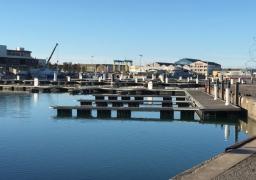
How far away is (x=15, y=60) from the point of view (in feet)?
381

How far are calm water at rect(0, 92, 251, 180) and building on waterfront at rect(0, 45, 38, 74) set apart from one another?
286 feet

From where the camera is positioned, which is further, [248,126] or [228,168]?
[248,126]

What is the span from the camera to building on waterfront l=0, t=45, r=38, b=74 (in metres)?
112

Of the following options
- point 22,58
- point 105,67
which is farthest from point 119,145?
point 105,67

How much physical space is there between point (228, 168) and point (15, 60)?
4417 inches

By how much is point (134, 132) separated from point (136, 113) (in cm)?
982

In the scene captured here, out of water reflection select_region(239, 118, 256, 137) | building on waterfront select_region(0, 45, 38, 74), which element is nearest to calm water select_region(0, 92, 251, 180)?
water reflection select_region(239, 118, 256, 137)

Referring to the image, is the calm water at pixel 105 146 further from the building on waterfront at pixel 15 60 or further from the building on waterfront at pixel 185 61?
the building on waterfront at pixel 185 61

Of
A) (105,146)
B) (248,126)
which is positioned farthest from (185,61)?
(105,146)

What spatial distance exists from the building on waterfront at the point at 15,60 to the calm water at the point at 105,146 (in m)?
87.1

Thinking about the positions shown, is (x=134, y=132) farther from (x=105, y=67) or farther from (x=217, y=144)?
(x=105, y=67)

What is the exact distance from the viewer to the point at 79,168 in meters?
14.7

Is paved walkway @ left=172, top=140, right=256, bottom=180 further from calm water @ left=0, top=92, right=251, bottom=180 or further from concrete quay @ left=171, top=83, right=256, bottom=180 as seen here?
calm water @ left=0, top=92, right=251, bottom=180

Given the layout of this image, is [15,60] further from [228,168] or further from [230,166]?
[228,168]
